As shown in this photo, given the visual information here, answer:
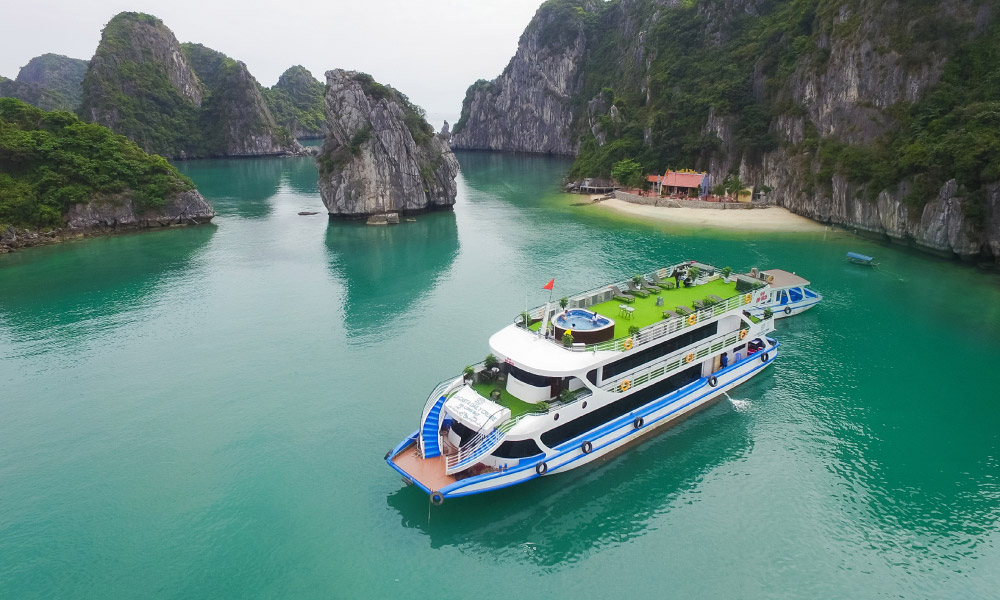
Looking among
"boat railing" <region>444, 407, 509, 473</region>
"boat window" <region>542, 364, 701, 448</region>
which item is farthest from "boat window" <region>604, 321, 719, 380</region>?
"boat railing" <region>444, 407, 509, 473</region>

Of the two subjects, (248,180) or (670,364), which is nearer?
(670,364)

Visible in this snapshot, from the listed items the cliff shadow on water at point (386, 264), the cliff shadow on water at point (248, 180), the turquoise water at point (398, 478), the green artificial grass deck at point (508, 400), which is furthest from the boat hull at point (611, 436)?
the cliff shadow on water at point (248, 180)

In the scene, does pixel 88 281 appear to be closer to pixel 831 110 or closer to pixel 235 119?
pixel 831 110

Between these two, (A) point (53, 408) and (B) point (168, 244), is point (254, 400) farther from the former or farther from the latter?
(B) point (168, 244)

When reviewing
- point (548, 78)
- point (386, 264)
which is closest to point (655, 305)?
point (386, 264)

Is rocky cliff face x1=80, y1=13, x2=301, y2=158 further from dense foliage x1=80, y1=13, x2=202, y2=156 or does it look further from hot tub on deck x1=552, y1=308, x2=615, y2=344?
hot tub on deck x1=552, y1=308, x2=615, y2=344

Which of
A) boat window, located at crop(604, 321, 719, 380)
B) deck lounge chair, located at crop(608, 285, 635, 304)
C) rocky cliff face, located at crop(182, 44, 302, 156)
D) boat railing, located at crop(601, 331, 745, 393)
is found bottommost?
boat railing, located at crop(601, 331, 745, 393)
